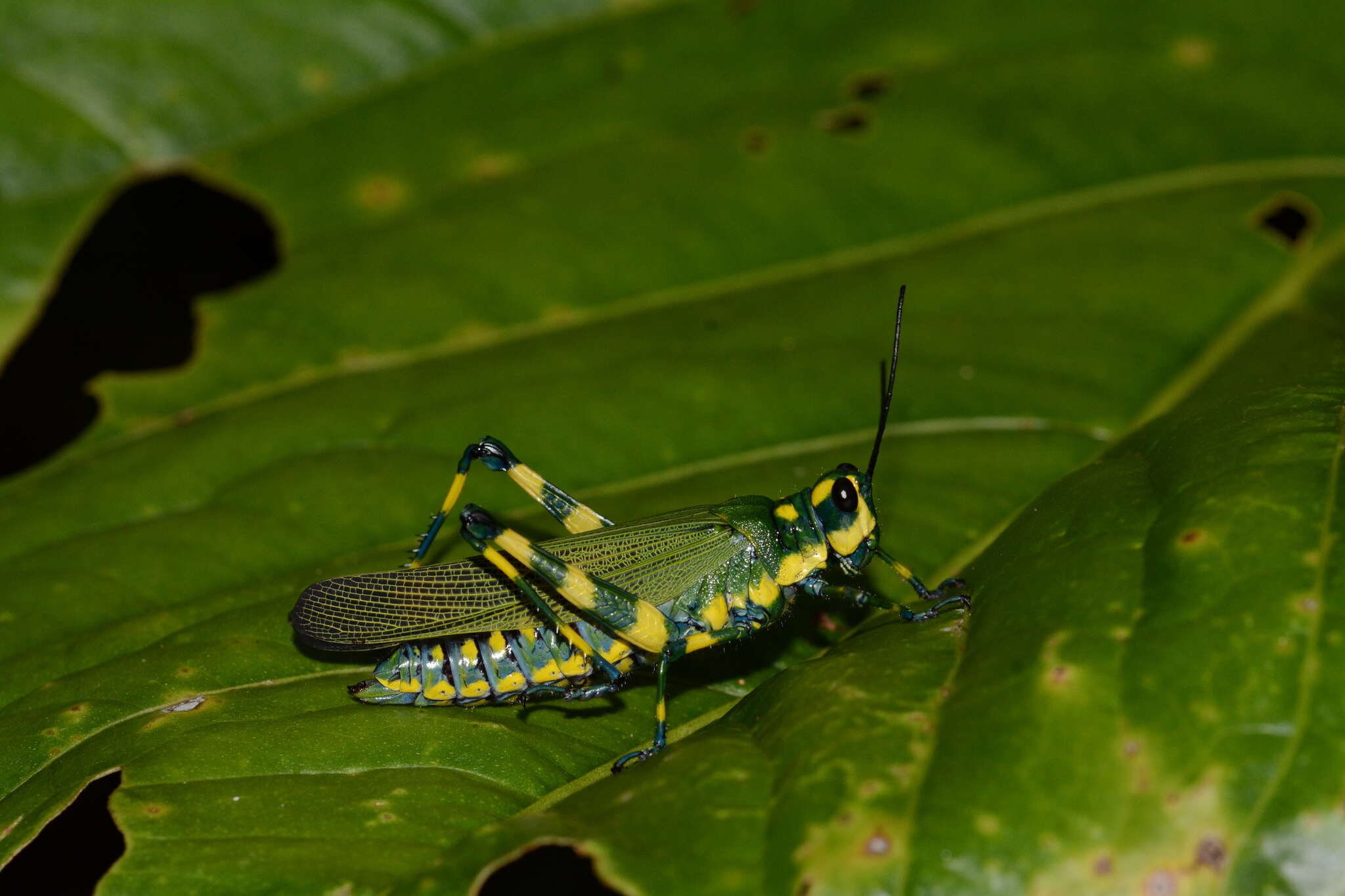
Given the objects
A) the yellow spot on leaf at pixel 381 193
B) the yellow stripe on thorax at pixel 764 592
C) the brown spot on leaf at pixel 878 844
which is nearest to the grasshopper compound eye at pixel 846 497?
the yellow stripe on thorax at pixel 764 592

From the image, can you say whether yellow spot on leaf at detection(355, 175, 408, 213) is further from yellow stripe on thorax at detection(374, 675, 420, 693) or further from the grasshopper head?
yellow stripe on thorax at detection(374, 675, 420, 693)

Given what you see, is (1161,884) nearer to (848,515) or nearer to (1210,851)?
(1210,851)

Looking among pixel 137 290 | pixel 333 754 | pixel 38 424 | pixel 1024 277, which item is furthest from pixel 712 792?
pixel 137 290

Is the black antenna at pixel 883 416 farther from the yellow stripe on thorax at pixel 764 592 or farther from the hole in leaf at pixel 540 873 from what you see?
the hole in leaf at pixel 540 873

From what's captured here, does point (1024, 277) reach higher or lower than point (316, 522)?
higher

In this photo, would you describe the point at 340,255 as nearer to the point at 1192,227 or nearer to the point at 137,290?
A: the point at 137,290

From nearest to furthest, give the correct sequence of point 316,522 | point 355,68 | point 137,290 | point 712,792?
point 712,792
point 316,522
point 137,290
point 355,68

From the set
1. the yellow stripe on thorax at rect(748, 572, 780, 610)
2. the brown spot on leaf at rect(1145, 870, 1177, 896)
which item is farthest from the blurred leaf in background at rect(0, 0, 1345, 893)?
the yellow stripe on thorax at rect(748, 572, 780, 610)
